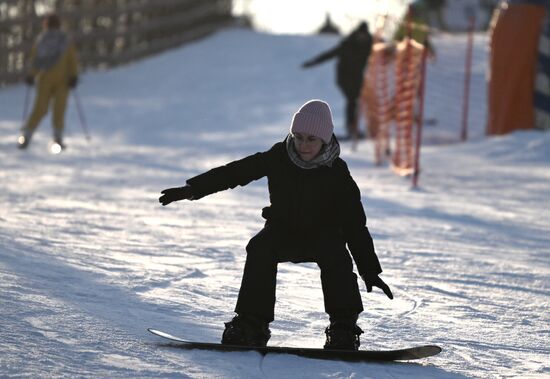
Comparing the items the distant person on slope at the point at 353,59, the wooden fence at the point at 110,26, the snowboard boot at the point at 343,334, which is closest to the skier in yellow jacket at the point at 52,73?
the distant person on slope at the point at 353,59

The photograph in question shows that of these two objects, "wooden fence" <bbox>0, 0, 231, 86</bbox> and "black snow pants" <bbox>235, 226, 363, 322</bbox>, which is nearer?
"black snow pants" <bbox>235, 226, 363, 322</bbox>

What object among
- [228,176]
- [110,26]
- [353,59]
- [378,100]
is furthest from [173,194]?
[110,26]

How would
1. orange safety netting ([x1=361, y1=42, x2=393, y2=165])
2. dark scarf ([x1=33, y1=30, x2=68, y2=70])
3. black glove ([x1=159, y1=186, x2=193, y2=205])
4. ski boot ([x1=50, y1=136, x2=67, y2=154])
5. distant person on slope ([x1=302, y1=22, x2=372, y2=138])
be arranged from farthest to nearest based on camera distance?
distant person on slope ([x1=302, y1=22, x2=372, y2=138]), ski boot ([x1=50, y1=136, x2=67, y2=154]), dark scarf ([x1=33, y1=30, x2=68, y2=70]), orange safety netting ([x1=361, y1=42, x2=393, y2=165]), black glove ([x1=159, y1=186, x2=193, y2=205])

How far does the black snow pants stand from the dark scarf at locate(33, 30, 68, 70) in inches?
392

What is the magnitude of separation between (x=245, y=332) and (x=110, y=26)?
23.2 metres

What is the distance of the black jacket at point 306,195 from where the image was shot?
5027 millimetres

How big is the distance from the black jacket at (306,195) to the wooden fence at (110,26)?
19216 millimetres

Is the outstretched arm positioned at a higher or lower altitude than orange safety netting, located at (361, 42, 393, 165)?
higher

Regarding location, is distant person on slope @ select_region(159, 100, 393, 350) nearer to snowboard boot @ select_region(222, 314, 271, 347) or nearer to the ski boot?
snowboard boot @ select_region(222, 314, 271, 347)

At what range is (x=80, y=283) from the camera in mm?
6168

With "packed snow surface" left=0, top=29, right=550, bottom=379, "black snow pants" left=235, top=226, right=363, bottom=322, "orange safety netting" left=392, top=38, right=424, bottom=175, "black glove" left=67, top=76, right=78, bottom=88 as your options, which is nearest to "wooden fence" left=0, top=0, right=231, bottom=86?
"packed snow surface" left=0, top=29, right=550, bottom=379

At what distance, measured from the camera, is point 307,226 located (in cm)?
506

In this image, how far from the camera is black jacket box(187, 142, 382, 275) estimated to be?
16.5 feet


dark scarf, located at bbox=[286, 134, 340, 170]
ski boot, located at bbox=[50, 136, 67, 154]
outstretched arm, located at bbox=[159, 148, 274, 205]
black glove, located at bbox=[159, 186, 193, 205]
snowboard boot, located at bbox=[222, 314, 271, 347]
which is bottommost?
ski boot, located at bbox=[50, 136, 67, 154]
